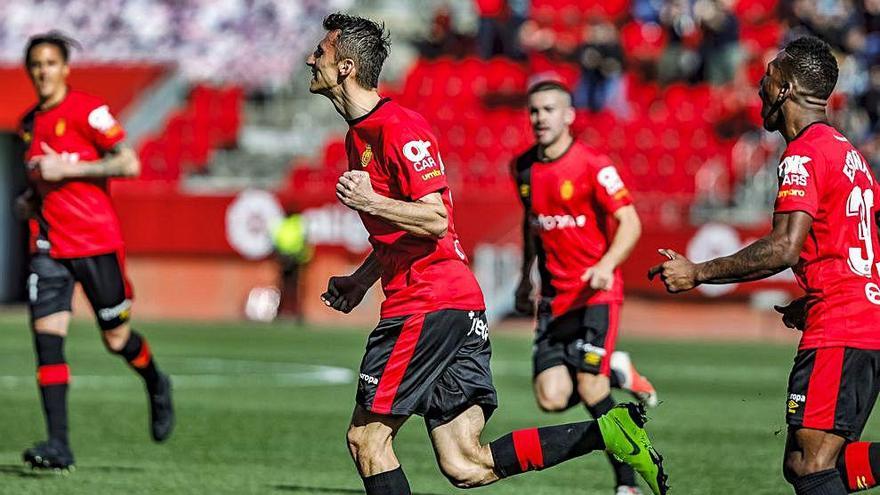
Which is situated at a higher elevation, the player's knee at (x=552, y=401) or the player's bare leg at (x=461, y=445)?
the player's bare leg at (x=461, y=445)

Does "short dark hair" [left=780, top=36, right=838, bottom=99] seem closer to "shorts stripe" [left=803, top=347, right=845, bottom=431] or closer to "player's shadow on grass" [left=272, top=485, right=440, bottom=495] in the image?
"shorts stripe" [left=803, top=347, right=845, bottom=431]

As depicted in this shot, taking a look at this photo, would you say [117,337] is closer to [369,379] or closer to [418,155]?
[369,379]

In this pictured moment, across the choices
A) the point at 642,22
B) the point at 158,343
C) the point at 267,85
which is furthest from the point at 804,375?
the point at 267,85

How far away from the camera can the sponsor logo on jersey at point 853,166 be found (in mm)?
6117

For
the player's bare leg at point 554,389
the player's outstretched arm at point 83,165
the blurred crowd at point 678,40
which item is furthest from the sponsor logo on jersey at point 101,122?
the blurred crowd at point 678,40

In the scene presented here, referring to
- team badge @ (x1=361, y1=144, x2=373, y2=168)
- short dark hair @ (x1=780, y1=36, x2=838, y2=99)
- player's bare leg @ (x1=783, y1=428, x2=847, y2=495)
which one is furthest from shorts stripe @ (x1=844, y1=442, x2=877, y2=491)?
team badge @ (x1=361, y1=144, x2=373, y2=168)

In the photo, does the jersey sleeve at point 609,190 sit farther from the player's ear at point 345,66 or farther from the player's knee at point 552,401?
the player's ear at point 345,66

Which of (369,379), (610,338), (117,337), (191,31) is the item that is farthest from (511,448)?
(191,31)

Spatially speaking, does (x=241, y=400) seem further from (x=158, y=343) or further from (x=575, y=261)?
(x=158, y=343)

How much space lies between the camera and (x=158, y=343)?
19.1m

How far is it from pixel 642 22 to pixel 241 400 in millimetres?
13604

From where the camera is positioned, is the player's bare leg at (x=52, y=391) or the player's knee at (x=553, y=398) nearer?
the player's bare leg at (x=52, y=391)

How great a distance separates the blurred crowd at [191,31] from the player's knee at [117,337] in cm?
1781

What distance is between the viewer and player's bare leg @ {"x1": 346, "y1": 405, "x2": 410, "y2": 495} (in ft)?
21.2
